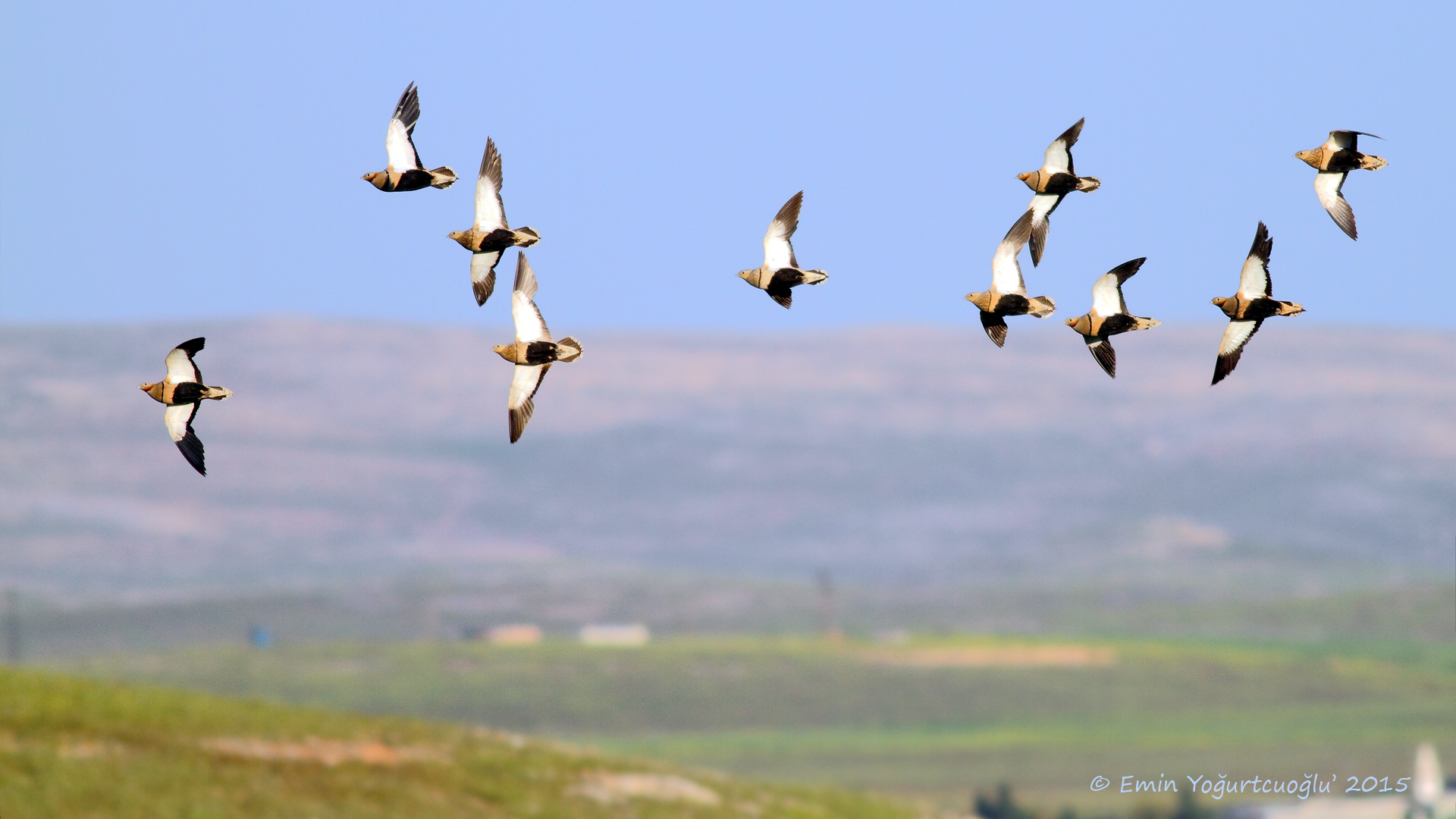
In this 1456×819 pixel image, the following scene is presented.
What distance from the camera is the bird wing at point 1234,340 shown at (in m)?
17.5

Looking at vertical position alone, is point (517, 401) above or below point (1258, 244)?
below

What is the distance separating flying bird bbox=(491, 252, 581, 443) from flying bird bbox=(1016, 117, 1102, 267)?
195 inches

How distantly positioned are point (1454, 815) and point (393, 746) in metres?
140

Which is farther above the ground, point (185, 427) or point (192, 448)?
point (185, 427)

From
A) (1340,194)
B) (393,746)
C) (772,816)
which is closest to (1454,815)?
(772,816)

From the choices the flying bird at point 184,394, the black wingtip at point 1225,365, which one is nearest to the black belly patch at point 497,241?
the flying bird at point 184,394

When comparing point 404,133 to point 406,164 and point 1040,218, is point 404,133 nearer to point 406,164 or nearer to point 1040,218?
point 406,164

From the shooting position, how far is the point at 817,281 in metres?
18.5

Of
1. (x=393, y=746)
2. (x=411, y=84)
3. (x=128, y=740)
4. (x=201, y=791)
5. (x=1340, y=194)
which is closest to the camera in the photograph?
(x=1340, y=194)

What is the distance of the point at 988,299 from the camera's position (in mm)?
18078

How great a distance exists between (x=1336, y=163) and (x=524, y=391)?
8.42 m

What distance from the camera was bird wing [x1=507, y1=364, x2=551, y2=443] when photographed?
1789 centimetres

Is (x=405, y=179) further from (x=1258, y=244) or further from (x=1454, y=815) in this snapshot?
(x=1454, y=815)

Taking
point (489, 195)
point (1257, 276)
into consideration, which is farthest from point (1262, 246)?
point (489, 195)
